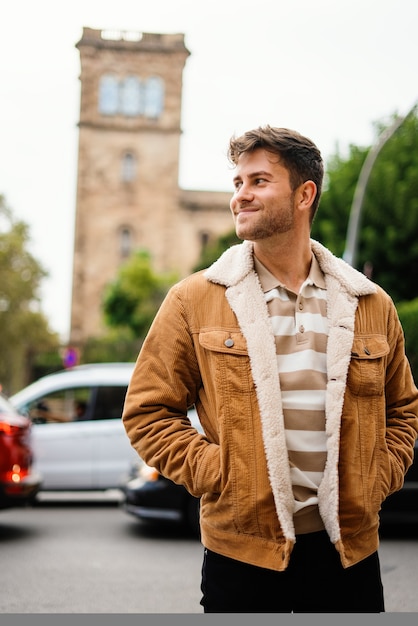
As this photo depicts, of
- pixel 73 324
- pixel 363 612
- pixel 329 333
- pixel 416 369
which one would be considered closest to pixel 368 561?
pixel 363 612

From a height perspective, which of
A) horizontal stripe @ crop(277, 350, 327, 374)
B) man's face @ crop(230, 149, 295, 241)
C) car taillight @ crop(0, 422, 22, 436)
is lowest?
car taillight @ crop(0, 422, 22, 436)

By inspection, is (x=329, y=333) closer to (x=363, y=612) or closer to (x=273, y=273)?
(x=273, y=273)

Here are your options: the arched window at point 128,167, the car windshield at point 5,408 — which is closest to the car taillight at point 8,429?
the car windshield at point 5,408

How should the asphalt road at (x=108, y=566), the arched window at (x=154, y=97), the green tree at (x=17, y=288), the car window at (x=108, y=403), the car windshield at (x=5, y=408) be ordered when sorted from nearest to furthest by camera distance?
the asphalt road at (x=108, y=566), the car windshield at (x=5, y=408), the car window at (x=108, y=403), the green tree at (x=17, y=288), the arched window at (x=154, y=97)

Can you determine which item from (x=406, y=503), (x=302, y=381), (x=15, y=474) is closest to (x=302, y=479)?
(x=302, y=381)

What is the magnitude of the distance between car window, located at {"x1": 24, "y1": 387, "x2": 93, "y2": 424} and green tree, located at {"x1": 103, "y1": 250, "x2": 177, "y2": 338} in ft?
108

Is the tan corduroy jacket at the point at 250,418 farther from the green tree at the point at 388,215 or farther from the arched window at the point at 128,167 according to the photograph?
the arched window at the point at 128,167

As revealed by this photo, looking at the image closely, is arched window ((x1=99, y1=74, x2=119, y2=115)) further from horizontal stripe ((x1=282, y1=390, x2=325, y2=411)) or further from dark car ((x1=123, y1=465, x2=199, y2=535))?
horizontal stripe ((x1=282, y1=390, x2=325, y2=411))

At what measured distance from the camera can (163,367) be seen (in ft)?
8.14

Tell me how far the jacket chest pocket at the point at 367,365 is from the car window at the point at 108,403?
8891 mm

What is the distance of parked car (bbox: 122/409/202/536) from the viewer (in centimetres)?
853

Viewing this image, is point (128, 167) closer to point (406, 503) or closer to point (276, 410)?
point (406, 503)

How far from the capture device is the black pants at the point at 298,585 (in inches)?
93.5

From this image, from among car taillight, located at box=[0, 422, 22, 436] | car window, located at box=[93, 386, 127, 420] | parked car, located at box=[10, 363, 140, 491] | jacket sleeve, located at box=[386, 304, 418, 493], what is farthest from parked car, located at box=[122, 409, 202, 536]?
jacket sleeve, located at box=[386, 304, 418, 493]
